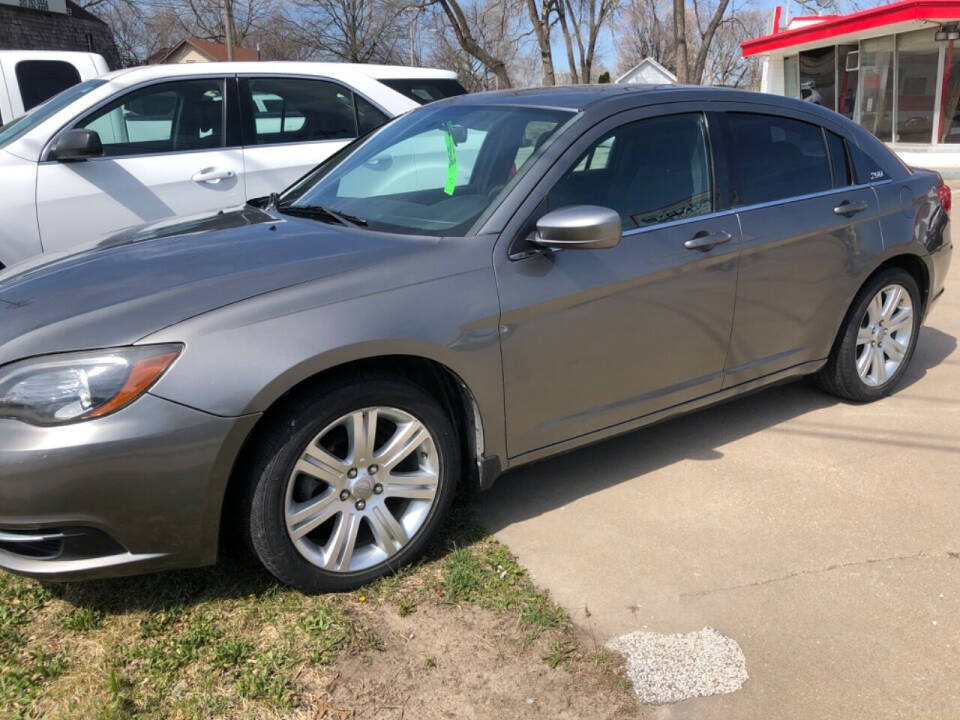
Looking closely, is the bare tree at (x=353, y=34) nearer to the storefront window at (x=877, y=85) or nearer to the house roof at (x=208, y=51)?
the house roof at (x=208, y=51)

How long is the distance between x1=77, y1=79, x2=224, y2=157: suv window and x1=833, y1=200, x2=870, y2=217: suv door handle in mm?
3966

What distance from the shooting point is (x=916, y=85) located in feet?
56.9

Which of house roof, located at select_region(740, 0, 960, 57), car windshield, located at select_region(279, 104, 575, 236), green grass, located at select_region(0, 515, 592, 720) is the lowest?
green grass, located at select_region(0, 515, 592, 720)

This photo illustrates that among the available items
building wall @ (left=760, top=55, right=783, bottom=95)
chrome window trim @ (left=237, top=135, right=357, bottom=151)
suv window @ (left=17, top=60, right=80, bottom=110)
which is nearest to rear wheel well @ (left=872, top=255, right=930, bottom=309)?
chrome window trim @ (left=237, top=135, right=357, bottom=151)

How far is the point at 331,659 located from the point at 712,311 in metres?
2.04

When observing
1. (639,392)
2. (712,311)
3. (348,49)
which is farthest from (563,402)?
(348,49)

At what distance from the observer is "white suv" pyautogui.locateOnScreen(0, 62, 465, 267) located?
522cm

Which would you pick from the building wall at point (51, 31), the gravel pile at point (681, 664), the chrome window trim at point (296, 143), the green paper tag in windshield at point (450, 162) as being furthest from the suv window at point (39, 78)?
the building wall at point (51, 31)

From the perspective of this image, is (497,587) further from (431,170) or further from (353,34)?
(353,34)

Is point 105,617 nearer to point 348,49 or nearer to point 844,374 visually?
point 844,374

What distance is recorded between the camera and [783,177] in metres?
3.94

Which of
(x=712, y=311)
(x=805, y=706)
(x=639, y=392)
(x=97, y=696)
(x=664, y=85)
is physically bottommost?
(x=805, y=706)

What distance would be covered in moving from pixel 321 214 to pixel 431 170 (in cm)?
48

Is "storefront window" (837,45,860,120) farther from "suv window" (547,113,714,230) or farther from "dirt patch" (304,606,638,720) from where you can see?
"dirt patch" (304,606,638,720)
